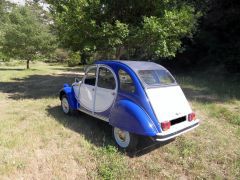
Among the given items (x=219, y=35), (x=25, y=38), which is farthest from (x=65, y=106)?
(x=25, y=38)

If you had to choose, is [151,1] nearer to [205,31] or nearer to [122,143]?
[122,143]

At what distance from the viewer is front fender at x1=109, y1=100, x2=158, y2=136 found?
188 inches

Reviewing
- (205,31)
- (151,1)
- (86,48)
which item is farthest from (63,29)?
(205,31)

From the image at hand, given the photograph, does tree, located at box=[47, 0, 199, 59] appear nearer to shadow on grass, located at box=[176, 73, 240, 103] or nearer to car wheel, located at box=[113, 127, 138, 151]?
shadow on grass, located at box=[176, 73, 240, 103]

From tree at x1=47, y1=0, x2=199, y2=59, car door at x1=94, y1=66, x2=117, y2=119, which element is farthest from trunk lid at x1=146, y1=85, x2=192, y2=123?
tree at x1=47, y1=0, x2=199, y2=59

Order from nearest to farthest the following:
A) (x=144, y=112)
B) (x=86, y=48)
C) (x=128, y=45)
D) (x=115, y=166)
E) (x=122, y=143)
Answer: (x=115, y=166) < (x=144, y=112) < (x=122, y=143) < (x=86, y=48) < (x=128, y=45)

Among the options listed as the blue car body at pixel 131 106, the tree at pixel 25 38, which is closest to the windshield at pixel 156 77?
the blue car body at pixel 131 106

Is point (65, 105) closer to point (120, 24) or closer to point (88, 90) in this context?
point (88, 90)

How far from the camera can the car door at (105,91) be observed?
19.0 feet

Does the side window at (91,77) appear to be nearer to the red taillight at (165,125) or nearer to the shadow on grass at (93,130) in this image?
the shadow on grass at (93,130)

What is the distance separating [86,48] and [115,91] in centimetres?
447

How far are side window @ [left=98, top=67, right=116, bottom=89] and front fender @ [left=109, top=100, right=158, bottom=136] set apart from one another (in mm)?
654

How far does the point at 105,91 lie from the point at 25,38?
785 inches

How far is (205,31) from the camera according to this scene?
17109 mm
